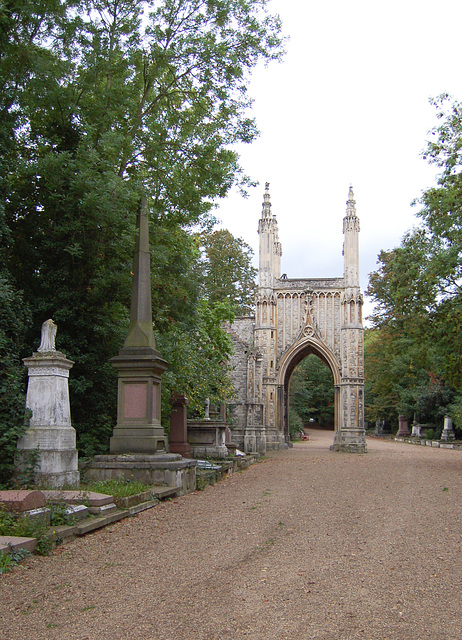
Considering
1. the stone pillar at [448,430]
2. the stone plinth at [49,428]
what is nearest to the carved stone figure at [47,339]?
the stone plinth at [49,428]

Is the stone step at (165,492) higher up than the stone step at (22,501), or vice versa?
the stone step at (22,501)

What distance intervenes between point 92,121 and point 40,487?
8.09 metres

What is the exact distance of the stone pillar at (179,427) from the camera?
13.9 metres

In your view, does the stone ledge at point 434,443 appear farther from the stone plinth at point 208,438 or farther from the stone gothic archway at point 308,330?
the stone plinth at point 208,438

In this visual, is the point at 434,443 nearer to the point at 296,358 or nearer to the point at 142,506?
the point at 296,358

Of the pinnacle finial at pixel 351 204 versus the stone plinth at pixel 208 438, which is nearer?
the stone plinth at pixel 208 438

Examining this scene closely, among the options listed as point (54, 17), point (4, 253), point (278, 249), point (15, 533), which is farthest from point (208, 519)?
point (278, 249)

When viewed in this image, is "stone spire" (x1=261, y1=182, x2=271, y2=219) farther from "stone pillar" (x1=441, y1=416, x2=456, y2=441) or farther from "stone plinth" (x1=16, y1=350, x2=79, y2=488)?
"stone plinth" (x1=16, y1=350, x2=79, y2=488)

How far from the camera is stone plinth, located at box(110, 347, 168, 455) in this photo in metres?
9.59

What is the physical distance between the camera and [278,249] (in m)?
35.0

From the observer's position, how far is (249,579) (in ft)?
15.6

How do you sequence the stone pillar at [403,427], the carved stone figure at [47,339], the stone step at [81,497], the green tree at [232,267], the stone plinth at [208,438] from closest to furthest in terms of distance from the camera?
1. the stone step at [81,497]
2. the carved stone figure at [47,339]
3. the stone plinth at [208,438]
4. the green tree at [232,267]
5. the stone pillar at [403,427]

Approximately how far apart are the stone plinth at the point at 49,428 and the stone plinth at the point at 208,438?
810 cm

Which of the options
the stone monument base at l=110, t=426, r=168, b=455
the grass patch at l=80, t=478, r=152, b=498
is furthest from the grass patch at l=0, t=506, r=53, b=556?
the stone monument base at l=110, t=426, r=168, b=455
